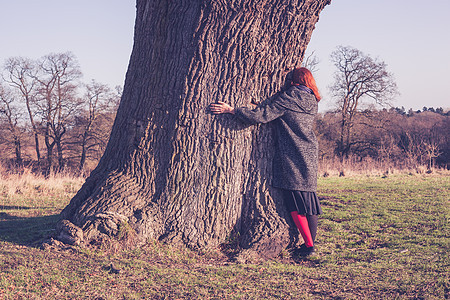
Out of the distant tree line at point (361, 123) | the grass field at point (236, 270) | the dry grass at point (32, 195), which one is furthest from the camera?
the distant tree line at point (361, 123)

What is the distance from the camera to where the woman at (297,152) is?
14.7ft

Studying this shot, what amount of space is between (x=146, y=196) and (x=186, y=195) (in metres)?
0.46

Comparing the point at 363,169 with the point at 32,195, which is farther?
the point at 363,169

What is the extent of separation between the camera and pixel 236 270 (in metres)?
3.67

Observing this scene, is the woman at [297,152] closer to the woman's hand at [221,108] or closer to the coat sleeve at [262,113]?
the coat sleeve at [262,113]

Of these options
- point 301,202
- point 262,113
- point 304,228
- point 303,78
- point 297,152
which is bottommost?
point 304,228

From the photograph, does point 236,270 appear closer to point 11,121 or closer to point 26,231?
point 26,231

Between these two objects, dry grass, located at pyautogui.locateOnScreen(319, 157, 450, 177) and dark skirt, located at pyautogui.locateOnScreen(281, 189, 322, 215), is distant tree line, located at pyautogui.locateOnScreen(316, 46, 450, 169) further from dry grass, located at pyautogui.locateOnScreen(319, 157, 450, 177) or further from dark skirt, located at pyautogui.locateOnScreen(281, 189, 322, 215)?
dark skirt, located at pyautogui.locateOnScreen(281, 189, 322, 215)

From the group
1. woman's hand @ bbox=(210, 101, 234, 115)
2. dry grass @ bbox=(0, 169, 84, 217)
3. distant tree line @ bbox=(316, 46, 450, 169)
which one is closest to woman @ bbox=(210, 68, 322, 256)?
woman's hand @ bbox=(210, 101, 234, 115)

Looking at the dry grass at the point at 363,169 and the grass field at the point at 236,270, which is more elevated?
the dry grass at the point at 363,169

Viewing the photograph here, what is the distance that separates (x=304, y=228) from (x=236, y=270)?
3.84 feet

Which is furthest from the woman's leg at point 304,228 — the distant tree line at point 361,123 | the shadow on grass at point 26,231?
the distant tree line at point 361,123

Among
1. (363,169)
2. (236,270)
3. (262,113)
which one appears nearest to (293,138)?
(262,113)

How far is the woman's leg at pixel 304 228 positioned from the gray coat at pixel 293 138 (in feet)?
1.12
